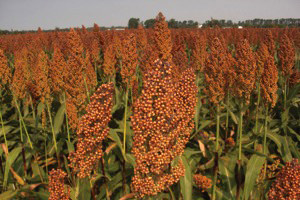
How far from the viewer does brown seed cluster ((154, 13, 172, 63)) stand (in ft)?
14.2

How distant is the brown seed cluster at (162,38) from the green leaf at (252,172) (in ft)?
7.04

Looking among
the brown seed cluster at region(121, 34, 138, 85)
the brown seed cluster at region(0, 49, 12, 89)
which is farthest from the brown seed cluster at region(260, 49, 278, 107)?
the brown seed cluster at region(0, 49, 12, 89)

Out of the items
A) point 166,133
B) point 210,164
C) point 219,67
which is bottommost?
point 210,164

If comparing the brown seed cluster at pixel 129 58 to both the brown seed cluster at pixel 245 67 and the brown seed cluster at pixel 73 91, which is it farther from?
the brown seed cluster at pixel 245 67

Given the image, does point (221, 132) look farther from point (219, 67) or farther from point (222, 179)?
point (219, 67)

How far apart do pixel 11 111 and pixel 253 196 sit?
6.39 m

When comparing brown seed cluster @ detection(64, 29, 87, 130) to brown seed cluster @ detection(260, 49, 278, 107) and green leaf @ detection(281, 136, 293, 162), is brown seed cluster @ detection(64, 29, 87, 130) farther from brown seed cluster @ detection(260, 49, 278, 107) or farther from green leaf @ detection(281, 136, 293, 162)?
green leaf @ detection(281, 136, 293, 162)

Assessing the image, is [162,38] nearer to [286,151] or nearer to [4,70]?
[4,70]

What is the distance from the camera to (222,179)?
3.74m

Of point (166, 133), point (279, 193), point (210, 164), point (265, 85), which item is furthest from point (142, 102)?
point (210, 164)

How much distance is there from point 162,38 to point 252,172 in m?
2.65

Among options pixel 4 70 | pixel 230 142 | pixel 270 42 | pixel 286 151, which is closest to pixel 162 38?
pixel 230 142

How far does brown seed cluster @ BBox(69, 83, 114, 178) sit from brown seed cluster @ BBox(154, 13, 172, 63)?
8.38 ft

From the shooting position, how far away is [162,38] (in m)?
4.36
